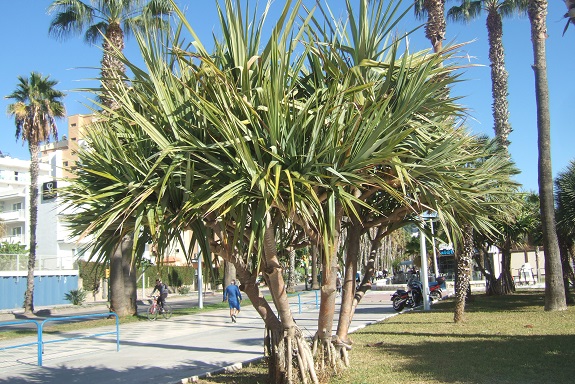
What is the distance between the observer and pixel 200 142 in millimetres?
6969

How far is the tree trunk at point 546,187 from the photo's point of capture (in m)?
18.7

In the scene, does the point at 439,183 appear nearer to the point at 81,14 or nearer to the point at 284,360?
the point at 284,360

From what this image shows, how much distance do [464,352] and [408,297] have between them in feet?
40.1

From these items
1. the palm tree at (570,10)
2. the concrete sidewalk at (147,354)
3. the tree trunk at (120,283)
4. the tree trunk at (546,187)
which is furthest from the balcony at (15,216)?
the palm tree at (570,10)

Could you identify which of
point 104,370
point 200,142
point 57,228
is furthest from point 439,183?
point 57,228

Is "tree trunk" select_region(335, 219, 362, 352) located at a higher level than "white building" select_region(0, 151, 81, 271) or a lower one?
lower

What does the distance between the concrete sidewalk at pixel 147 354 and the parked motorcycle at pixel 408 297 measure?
6.12 feet

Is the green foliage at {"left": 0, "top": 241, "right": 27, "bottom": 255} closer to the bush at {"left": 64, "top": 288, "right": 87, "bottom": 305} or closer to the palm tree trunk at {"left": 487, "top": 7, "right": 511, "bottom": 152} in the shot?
the bush at {"left": 64, "top": 288, "right": 87, "bottom": 305}

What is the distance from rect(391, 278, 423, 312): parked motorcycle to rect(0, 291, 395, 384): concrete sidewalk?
73.5 inches

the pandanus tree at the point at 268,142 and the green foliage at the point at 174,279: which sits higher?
the pandanus tree at the point at 268,142

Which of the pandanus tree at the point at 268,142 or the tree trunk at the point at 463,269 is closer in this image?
the pandanus tree at the point at 268,142

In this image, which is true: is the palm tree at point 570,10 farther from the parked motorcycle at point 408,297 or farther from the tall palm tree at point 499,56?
the parked motorcycle at point 408,297

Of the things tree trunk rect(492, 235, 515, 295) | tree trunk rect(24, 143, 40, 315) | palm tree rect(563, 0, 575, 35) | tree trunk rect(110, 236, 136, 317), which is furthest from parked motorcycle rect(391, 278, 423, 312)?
tree trunk rect(24, 143, 40, 315)

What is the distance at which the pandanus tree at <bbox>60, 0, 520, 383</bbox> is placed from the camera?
22.0ft
